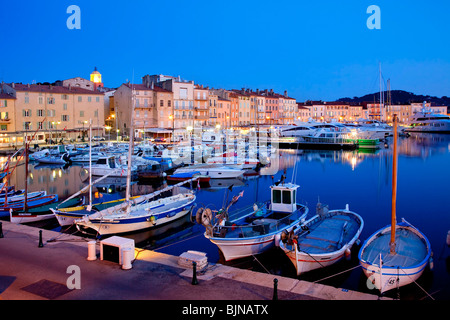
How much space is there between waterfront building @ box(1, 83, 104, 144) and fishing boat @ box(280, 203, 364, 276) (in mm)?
50005

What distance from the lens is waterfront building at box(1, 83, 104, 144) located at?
2507 inches

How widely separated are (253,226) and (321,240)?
2.65 meters

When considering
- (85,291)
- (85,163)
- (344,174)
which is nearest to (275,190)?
(85,291)

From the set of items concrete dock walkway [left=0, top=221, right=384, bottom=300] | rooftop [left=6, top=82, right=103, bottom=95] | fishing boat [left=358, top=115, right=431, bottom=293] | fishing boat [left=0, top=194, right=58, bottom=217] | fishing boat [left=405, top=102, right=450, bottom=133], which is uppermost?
rooftop [left=6, top=82, right=103, bottom=95]

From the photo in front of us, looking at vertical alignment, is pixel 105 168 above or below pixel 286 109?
below

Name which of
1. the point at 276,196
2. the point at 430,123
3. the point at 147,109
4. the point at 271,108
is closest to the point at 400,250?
the point at 276,196

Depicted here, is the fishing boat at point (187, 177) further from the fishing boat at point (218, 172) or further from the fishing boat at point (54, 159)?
the fishing boat at point (54, 159)

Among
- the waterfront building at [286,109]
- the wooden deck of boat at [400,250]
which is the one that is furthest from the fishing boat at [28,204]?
the waterfront building at [286,109]

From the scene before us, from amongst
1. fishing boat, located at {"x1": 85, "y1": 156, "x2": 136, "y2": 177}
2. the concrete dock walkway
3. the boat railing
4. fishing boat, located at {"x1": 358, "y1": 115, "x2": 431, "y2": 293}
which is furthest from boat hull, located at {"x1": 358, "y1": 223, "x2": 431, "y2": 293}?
fishing boat, located at {"x1": 85, "y1": 156, "x2": 136, "y2": 177}

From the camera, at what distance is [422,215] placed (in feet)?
80.3

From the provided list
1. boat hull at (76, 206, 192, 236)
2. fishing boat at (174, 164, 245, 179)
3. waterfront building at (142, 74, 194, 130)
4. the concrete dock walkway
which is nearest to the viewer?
the concrete dock walkway

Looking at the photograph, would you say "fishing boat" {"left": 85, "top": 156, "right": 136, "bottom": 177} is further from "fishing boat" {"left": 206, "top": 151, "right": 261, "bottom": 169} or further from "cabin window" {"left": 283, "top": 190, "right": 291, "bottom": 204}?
"cabin window" {"left": 283, "top": 190, "right": 291, "bottom": 204}

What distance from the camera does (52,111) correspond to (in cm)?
6731

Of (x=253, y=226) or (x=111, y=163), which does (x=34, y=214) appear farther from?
(x=111, y=163)
